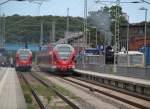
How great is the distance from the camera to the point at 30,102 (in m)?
24.3

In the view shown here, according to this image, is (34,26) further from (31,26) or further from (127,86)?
(127,86)

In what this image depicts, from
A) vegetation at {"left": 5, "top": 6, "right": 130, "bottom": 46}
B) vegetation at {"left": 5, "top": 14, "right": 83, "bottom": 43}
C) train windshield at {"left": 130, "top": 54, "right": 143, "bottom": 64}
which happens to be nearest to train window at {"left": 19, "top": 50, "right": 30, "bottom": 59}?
train windshield at {"left": 130, "top": 54, "right": 143, "bottom": 64}

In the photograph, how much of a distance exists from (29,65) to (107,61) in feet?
48.6

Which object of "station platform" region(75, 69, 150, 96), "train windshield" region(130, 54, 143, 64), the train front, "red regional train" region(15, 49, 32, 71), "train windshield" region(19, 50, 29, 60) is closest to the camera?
"station platform" region(75, 69, 150, 96)

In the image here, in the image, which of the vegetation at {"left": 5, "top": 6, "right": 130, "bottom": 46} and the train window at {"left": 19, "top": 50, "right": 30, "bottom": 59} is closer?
the train window at {"left": 19, "top": 50, "right": 30, "bottom": 59}

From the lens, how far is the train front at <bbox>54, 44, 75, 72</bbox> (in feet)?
186

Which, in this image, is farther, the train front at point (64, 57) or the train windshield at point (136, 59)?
the train front at point (64, 57)

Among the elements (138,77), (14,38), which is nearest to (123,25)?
(14,38)

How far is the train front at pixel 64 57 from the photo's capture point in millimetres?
56812

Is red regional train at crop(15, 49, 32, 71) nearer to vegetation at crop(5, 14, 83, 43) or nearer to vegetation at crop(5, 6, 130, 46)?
vegetation at crop(5, 6, 130, 46)

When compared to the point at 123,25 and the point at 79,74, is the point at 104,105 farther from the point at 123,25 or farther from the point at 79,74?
the point at 123,25

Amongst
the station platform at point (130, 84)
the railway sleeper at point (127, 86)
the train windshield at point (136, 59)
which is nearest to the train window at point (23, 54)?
the train windshield at point (136, 59)

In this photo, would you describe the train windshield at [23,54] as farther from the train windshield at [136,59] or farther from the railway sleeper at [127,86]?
the railway sleeper at [127,86]

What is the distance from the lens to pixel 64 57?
56875 millimetres
